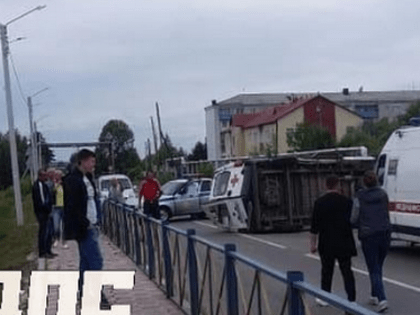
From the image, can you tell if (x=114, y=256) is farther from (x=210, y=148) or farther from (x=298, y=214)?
(x=210, y=148)

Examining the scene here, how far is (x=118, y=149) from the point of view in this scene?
355 ft

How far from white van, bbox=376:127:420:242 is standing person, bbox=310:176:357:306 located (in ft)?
21.7

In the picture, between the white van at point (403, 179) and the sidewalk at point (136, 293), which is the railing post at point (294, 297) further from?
the white van at point (403, 179)

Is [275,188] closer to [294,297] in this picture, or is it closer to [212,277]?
[212,277]

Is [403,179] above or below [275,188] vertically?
above

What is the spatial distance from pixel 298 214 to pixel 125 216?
9339mm

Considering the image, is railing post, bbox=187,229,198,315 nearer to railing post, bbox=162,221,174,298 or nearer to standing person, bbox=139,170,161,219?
railing post, bbox=162,221,174,298

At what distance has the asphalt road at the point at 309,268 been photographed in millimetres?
6969

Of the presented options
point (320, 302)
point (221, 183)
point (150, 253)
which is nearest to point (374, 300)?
point (150, 253)

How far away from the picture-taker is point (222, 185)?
28453 millimetres

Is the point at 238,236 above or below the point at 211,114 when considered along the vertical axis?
below

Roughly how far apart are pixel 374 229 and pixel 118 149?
317 ft

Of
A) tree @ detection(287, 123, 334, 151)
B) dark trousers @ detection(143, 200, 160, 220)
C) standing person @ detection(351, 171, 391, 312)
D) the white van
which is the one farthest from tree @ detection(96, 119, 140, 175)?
standing person @ detection(351, 171, 391, 312)

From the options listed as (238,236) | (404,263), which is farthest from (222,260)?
(238,236)
